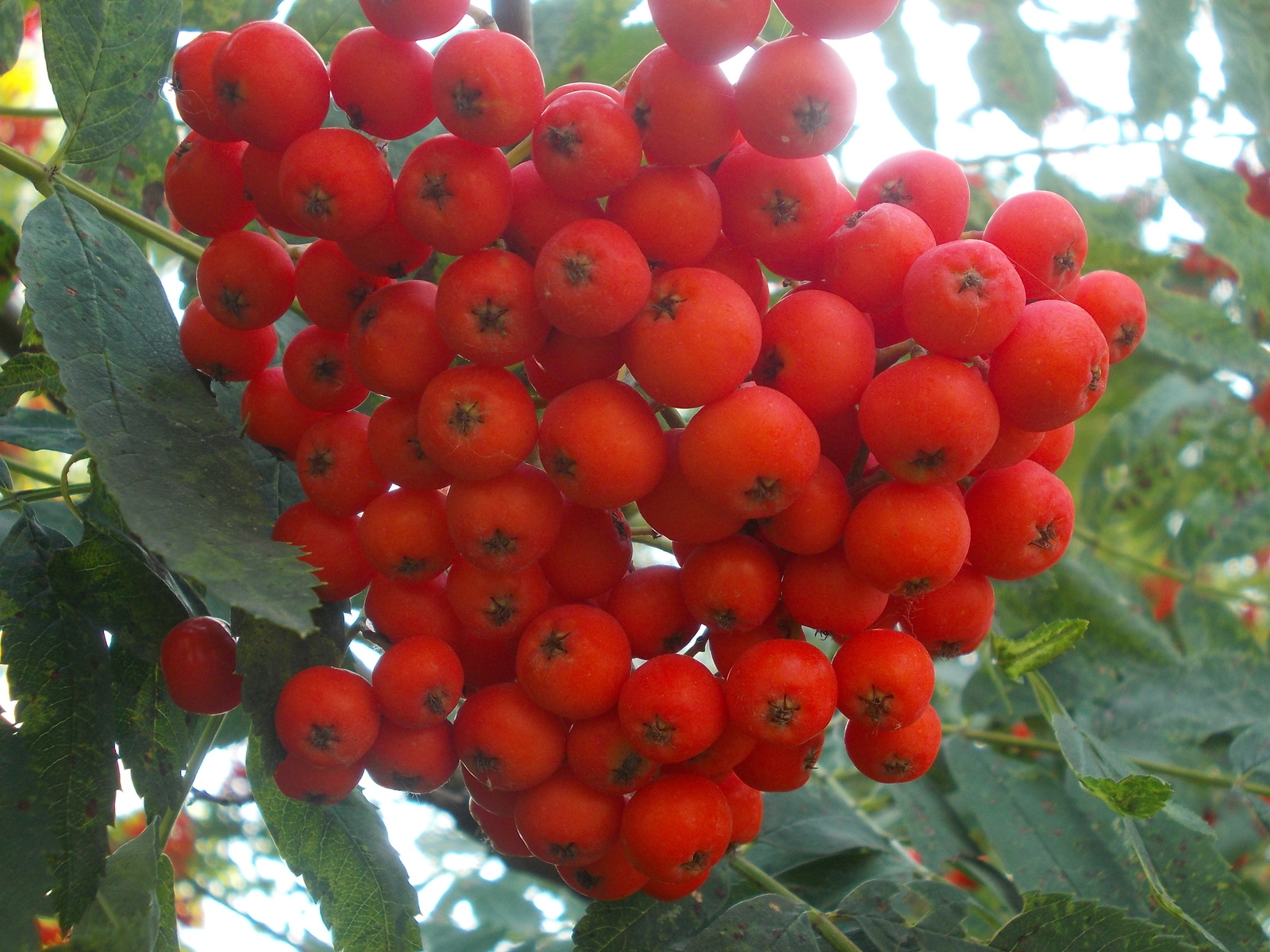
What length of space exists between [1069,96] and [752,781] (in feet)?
11.6

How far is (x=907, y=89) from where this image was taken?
8.90 feet

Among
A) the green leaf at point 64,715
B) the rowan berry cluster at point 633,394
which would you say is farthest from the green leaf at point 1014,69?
the green leaf at point 64,715

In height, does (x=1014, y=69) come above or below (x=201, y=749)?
above

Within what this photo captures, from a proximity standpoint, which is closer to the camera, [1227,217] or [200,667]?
[200,667]

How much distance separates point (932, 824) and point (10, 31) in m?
2.64

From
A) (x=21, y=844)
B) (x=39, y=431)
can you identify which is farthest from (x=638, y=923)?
(x=39, y=431)

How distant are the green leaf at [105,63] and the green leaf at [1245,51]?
2.59 m

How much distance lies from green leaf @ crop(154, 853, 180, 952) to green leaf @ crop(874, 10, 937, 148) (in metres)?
2.36

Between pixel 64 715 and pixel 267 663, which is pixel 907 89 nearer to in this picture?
pixel 267 663

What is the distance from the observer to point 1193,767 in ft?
7.95

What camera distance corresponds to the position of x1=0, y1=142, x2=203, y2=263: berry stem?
5.53 feet

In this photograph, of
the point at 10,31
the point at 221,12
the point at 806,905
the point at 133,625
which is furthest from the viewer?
the point at 221,12

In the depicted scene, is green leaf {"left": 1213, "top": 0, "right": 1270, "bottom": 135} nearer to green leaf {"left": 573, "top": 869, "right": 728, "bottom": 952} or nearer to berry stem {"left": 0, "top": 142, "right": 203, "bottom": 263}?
green leaf {"left": 573, "top": 869, "right": 728, "bottom": 952}

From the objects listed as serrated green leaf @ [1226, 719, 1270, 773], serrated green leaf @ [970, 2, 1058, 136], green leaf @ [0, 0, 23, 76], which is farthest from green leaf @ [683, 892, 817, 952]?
serrated green leaf @ [970, 2, 1058, 136]
